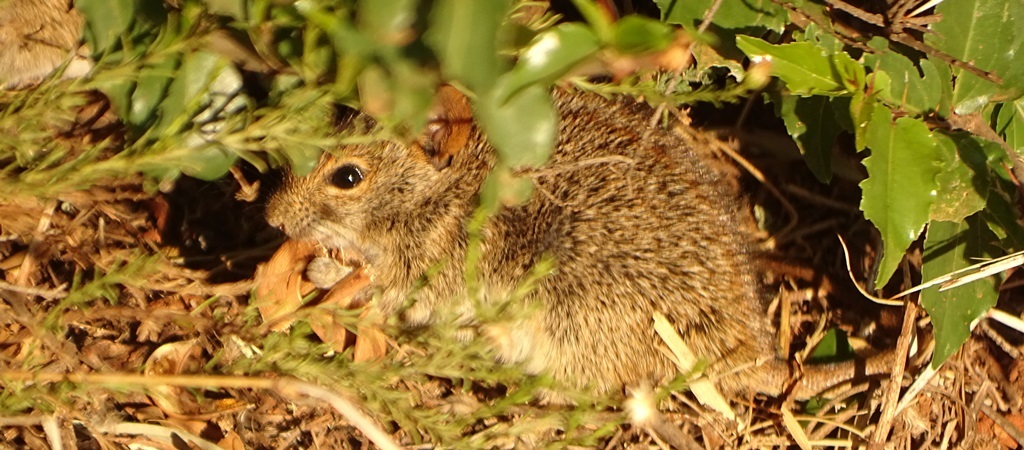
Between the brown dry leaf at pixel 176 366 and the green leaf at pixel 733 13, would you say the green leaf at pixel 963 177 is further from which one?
the brown dry leaf at pixel 176 366

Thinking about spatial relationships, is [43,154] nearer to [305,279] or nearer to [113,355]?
[113,355]

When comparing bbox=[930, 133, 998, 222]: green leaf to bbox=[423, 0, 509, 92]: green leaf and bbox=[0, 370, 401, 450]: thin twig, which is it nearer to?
bbox=[0, 370, 401, 450]: thin twig

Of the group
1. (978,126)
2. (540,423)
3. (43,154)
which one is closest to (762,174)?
(978,126)

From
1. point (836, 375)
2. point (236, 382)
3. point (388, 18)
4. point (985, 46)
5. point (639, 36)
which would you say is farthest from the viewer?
point (836, 375)

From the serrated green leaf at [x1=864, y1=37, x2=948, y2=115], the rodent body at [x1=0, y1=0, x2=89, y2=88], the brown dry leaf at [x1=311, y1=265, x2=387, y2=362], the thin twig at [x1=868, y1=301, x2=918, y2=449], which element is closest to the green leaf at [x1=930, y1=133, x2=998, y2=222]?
the serrated green leaf at [x1=864, y1=37, x2=948, y2=115]

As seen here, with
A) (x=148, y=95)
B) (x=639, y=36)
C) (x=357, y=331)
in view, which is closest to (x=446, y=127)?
(x=357, y=331)

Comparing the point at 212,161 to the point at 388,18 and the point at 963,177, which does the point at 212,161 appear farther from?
the point at 963,177
